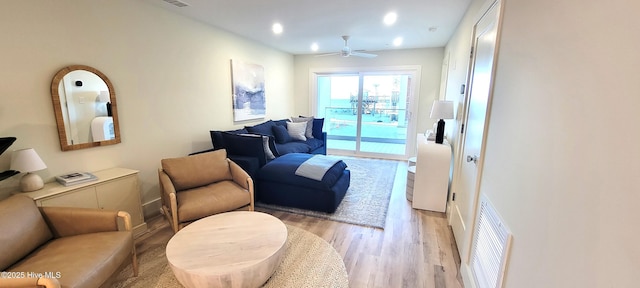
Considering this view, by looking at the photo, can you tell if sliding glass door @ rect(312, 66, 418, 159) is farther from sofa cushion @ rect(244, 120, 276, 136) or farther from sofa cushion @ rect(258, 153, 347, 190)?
sofa cushion @ rect(258, 153, 347, 190)

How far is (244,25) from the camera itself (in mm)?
3689

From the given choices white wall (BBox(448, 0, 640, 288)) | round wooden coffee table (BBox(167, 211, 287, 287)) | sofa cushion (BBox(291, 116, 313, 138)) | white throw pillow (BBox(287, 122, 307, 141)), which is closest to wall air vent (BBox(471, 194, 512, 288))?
white wall (BBox(448, 0, 640, 288))

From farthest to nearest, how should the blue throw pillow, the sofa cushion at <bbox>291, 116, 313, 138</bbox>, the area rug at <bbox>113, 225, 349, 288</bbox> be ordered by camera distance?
the sofa cushion at <bbox>291, 116, 313, 138</bbox> < the blue throw pillow < the area rug at <bbox>113, 225, 349, 288</bbox>

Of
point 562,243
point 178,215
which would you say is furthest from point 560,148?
point 178,215

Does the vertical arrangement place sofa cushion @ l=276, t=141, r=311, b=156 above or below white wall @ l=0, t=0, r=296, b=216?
below

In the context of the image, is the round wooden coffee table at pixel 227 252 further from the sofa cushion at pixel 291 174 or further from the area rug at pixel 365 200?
the area rug at pixel 365 200

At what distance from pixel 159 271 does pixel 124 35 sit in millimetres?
2382

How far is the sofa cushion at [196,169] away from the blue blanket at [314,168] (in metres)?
0.87

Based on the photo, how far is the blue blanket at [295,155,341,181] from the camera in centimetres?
305

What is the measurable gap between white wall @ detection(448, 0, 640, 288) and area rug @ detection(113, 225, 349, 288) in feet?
4.05

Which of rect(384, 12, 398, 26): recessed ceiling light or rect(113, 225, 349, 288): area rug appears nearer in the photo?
rect(113, 225, 349, 288): area rug

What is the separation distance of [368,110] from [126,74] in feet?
15.0

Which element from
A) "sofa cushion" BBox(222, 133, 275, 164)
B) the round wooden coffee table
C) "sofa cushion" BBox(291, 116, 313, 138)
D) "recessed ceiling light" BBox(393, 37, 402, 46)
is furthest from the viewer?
"sofa cushion" BBox(291, 116, 313, 138)

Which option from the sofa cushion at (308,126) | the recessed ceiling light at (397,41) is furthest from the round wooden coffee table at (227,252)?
the recessed ceiling light at (397,41)
